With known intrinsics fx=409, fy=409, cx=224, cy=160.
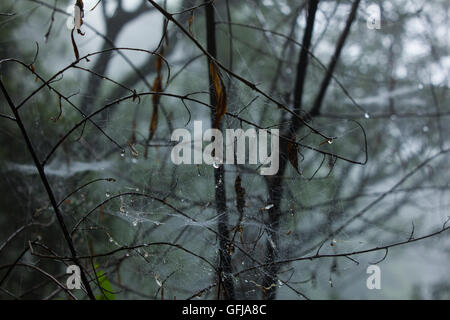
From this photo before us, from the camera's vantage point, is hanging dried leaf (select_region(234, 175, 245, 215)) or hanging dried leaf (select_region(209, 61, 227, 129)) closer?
hanging dried leaf (select_region(209, 61, 227, 129))

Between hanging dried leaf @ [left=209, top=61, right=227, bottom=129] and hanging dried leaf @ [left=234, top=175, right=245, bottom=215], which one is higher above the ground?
hanging dried leaf @ [left=209, top=61, right=227, bottom=129]

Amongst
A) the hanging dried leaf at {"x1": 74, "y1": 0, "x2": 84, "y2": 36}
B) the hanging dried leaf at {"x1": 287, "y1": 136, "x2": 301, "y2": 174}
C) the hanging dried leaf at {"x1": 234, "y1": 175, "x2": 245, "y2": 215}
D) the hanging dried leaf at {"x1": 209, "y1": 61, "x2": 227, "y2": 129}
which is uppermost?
the hanging dried leaf at {"x1": 74, "y1": 0, "x2": 84, "y2": 36}

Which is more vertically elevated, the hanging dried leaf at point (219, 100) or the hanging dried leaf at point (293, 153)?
the hanging dried leaf at point (219, 100)

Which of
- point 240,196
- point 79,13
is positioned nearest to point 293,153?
point 240,196

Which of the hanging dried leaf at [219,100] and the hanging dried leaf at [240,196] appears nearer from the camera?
the hanging dried leaf at [219,100]

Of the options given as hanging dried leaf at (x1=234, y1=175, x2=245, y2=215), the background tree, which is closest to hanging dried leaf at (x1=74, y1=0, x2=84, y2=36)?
the background tree

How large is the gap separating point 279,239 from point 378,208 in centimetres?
69

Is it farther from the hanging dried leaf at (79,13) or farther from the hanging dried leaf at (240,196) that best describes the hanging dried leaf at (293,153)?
the hanging dried leaf at (79,13)

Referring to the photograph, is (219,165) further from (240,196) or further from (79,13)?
(79,13)

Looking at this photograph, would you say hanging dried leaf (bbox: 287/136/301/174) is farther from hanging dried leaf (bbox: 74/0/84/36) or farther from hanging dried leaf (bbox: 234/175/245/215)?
hanging dried leaf (bbox: 74/0/84/36)

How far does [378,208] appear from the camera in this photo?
4.09ft

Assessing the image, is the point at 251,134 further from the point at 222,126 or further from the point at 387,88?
the point at 387,88

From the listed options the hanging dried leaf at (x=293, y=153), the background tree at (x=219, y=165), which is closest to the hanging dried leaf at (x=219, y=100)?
the background tree at (x=219, y=165)

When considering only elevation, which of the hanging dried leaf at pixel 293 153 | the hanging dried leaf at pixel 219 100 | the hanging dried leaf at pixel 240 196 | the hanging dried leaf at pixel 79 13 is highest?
the hanging dried leaf at pixel 79 13
